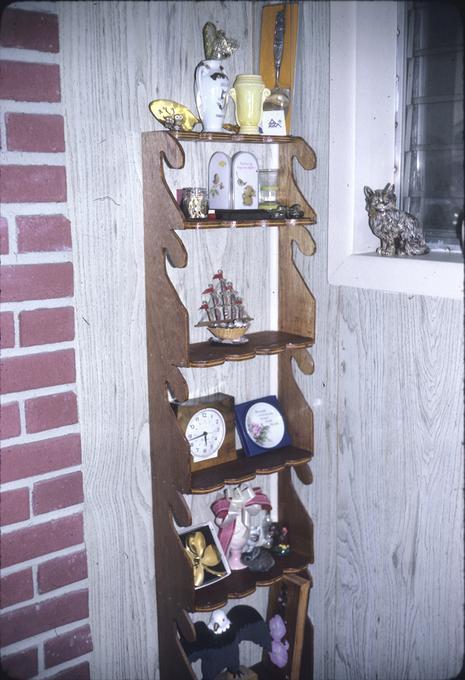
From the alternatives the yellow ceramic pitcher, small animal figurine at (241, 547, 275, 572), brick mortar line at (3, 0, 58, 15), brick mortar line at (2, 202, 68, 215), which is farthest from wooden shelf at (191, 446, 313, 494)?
brick mortar line at (3, 0, 58, 15)

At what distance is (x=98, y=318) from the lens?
1725mm

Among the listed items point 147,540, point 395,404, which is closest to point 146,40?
point 395,404

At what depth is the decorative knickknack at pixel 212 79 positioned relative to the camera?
5.53ft

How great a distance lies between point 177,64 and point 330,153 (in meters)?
0.47

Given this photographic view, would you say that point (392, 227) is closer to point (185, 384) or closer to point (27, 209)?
point (185, 384)

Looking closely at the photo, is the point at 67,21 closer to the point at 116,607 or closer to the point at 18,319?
the point at 18,319

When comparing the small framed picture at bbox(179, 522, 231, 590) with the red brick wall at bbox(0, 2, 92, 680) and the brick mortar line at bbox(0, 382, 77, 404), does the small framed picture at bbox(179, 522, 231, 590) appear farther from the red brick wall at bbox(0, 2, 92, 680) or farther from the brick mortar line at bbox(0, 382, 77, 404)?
the brick mortar line at bbox(0, 382, 77, 404)

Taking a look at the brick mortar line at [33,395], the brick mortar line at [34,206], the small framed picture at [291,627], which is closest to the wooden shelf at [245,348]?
the brick mortar line at [33,395]

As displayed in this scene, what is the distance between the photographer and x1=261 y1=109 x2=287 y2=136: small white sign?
6.04 feet

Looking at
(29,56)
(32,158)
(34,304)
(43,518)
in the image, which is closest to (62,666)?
(43,518)

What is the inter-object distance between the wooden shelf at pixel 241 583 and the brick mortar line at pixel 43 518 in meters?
0.40

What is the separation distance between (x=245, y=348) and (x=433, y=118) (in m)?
0.81

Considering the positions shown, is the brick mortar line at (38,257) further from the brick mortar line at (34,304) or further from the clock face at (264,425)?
the clock face at (264,425)

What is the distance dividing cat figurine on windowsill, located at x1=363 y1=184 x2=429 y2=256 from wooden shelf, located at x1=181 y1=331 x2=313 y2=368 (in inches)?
13.3
